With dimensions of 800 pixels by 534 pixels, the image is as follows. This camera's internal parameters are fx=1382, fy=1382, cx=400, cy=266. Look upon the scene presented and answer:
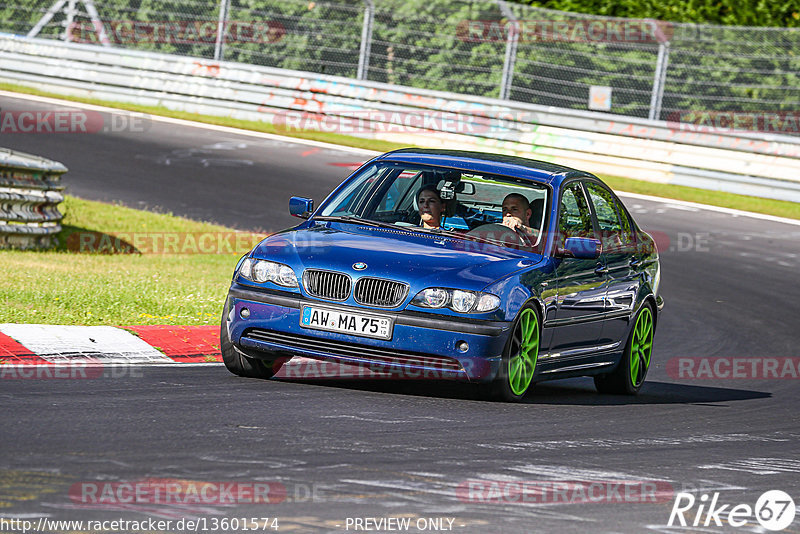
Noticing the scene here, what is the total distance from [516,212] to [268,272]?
1876 mm

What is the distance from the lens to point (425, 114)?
2350 cm

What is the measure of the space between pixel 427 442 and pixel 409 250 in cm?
180

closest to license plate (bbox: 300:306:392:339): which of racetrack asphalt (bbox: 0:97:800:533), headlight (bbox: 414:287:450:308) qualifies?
headlight (bbox: 414:287:450:308)

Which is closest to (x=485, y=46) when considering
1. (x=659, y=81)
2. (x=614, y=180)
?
(x=659, y=81)

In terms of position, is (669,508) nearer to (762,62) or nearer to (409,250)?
(409,250)

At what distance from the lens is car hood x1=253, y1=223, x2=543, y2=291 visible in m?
7.97

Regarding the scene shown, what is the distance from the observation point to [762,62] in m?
21.7

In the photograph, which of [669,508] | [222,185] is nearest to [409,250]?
[669,508]

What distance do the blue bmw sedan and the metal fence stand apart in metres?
12.4

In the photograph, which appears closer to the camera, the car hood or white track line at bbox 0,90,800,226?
the car hood

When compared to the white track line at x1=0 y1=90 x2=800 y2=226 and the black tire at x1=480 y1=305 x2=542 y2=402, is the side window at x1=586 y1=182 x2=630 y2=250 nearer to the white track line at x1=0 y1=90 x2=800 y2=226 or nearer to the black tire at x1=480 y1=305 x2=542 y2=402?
the black tire at x1=480 y1=305 x2=542 y2=402

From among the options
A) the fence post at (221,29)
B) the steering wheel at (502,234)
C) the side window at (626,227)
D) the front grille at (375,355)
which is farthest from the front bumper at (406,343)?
the fence post at (221,29)

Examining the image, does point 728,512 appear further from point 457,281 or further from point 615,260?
point 615,260

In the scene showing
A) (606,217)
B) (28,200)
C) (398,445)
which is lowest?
(28,200)
